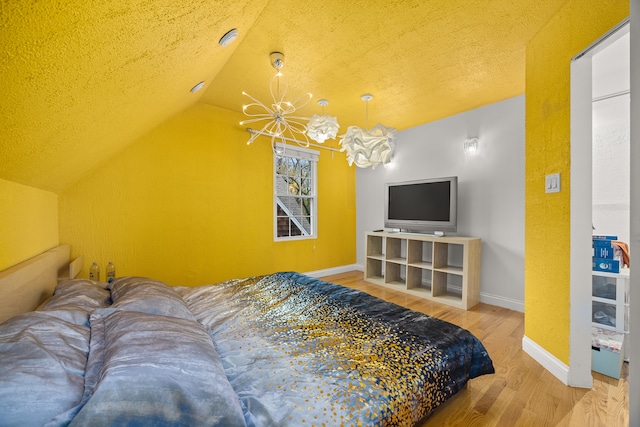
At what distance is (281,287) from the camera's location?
7.72 ft

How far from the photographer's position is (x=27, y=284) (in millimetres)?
1458

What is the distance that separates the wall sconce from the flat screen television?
438mm

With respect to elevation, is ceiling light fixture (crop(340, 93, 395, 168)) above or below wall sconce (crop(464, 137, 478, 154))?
below

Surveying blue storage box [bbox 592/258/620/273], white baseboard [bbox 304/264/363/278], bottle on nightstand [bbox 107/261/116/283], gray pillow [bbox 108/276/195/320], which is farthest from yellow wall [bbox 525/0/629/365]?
bottle on nightstand [bbox 107/261/116/283]

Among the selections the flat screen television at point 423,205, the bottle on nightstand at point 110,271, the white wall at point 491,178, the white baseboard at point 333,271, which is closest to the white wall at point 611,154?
the white wall at point 491,178

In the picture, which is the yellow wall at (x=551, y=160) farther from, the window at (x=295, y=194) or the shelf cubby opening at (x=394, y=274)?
the window at (x=295, y=194)

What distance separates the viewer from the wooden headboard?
1.23 meters

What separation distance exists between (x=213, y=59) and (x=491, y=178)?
132 inches

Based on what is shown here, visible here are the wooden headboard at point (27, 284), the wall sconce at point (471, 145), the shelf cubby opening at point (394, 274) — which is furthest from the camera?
the shelf cubby opening at point (394, 274)

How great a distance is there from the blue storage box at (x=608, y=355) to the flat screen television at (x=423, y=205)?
1.76m

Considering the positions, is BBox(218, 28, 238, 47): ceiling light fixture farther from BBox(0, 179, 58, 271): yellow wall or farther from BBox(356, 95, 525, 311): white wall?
BBox(356, 95, 525, 311): white wall

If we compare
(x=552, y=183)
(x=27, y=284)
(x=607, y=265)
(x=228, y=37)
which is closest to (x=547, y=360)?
(x=607, y=265)

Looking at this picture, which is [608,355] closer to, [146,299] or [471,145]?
[471,145]

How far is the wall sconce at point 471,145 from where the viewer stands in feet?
11.6
